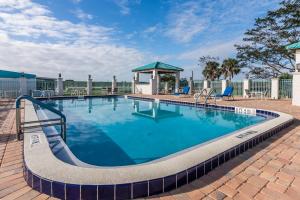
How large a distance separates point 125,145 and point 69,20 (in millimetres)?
8945

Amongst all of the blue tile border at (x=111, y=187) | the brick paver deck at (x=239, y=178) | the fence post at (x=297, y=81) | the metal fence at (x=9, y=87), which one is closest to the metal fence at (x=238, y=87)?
the fence post at (x=297, y=81)

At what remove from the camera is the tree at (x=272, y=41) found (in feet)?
60.4

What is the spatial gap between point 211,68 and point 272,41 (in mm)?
14639

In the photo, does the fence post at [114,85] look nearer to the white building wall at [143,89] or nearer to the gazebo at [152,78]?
the gazebo at [152,78]

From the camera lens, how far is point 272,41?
20297 millimetres

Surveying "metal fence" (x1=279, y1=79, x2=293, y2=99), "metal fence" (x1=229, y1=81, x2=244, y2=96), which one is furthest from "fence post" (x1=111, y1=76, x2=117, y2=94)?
"metal fence" (x1=279, y1=79, x2=293, y2=99)

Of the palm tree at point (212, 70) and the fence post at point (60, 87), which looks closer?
the fence post at point (60, 87)

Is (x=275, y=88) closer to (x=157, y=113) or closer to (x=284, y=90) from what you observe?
(x=284, y=90)

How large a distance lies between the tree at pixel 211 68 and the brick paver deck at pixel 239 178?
33022mm

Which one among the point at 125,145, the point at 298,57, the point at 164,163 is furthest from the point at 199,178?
the point at 298,57

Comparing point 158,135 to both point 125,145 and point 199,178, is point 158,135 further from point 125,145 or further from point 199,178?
point 199,178

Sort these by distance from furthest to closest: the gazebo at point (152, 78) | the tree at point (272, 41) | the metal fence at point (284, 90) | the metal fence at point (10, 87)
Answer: the gazebo at point (152, 78) → the tree at point (272, 41) → the metal fence at point (284, 90) → the metal fence at point (10, 87)

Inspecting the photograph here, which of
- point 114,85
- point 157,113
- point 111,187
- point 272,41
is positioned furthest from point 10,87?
point 272,41

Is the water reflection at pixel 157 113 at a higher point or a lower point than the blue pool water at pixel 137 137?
higher
